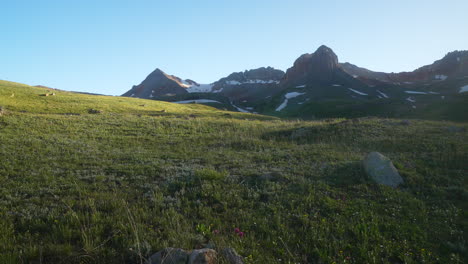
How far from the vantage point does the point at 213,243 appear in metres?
4.69

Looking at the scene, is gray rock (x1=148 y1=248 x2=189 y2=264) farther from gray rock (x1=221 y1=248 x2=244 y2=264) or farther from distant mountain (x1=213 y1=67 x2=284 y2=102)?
distant mountain (x1=213 y1=67 x2=284 y2=102)

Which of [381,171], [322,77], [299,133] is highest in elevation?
[322,77]

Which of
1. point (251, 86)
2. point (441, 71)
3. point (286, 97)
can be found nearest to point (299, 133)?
point (286, 97)

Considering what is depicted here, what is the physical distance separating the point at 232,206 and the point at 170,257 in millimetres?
2984

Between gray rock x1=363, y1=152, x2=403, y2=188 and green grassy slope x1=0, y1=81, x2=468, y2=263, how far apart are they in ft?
1.30

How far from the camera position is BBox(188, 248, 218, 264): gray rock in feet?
12.5

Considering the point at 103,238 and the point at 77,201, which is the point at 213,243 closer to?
the point at 103,238

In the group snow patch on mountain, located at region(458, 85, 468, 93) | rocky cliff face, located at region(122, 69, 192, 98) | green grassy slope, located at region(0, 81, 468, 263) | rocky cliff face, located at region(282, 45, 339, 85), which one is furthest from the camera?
rocky cliff face, located at region(122, 69, 192, 98)

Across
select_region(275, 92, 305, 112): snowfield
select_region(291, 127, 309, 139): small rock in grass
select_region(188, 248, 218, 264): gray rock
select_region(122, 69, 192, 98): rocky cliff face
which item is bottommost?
select_region(188, 248, 218, 264): gray rock

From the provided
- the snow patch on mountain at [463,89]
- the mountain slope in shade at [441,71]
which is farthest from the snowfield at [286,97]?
the mountain slope in shade at [441,71]

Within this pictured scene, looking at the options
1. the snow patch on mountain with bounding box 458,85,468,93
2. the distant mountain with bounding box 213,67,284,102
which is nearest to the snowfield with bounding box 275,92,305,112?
the distant mountain with bounding box 213,67,284,102

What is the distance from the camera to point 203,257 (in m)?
3.87

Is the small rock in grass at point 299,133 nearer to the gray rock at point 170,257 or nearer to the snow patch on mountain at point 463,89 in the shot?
the gray rock at point 170,257

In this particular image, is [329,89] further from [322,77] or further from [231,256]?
[231,256]
